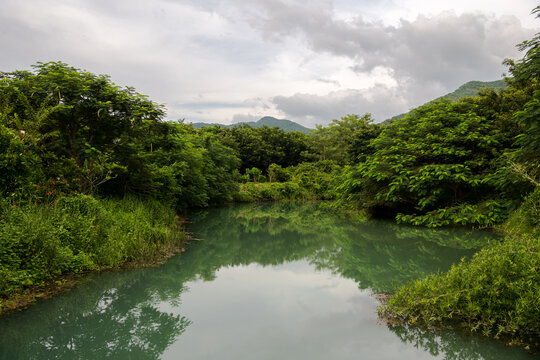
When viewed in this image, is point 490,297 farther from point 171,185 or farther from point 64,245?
point 171,185

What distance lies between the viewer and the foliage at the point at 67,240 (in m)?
5.10

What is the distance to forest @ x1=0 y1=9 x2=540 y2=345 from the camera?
448cm

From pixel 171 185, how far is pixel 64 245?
745cm

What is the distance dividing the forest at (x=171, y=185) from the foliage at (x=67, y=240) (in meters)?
0.02

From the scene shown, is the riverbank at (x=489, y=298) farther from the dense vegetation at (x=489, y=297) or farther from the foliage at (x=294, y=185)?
the foliage at (x=294, y=185)

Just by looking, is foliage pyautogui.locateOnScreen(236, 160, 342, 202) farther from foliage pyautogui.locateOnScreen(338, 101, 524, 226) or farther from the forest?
foliage pyautogui.locateOnScreen(338, 101, 524, 226)

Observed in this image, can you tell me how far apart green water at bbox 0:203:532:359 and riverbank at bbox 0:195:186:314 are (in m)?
0.31

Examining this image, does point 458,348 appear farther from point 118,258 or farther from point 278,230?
point 278,230

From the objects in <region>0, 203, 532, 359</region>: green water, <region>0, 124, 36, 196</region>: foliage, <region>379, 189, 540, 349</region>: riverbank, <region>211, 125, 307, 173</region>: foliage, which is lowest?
<region>0, 203, 532, 359</region>: green water

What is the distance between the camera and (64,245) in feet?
20.1

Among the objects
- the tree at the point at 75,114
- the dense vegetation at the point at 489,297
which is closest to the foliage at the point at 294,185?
the tree at the point at 75,114

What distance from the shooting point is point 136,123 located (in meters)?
9.90

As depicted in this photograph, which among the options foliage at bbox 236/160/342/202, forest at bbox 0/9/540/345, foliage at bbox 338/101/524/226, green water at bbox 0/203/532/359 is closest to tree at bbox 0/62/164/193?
forest at bbox 0/9/540/345

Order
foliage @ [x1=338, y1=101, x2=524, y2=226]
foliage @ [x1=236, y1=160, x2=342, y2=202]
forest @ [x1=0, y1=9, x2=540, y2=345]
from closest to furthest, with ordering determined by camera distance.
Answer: forest @ [x1=0, y1=9, x2=540, y2=345], foliage @ [x1=338, y1=101, x2=524, y2=226], foliage @ [x1=236, y1=160, x2=342, y2=202]
